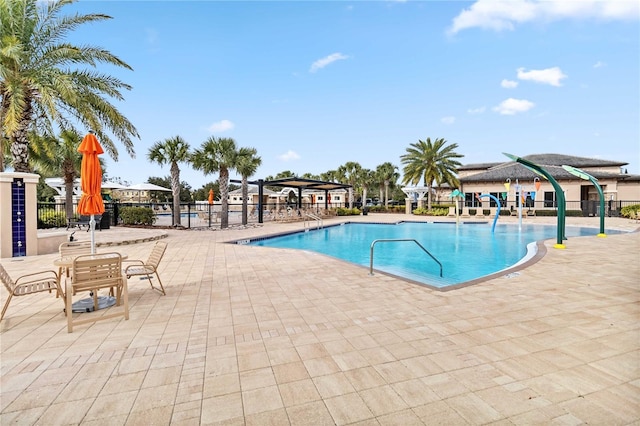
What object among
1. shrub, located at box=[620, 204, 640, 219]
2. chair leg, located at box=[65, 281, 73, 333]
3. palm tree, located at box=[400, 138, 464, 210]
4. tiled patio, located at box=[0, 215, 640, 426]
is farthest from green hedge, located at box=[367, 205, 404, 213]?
chair leg, located at box=[65, 281, 73, 333]

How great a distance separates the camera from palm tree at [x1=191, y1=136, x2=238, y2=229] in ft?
56.4

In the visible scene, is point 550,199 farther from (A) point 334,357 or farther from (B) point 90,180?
(B) point 90,180

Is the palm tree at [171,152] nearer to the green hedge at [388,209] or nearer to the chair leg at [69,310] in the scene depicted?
the chair leg at [69,310]

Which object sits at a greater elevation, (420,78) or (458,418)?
(420,78)

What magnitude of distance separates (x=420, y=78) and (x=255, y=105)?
12.6 metres

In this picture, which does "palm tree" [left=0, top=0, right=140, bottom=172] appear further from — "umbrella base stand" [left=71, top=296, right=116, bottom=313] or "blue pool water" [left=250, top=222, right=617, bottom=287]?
"blue pool water" [left=250, top=222, right=617, bottom=287]

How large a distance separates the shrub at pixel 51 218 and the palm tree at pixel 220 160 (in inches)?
255

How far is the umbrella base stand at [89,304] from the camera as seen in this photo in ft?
13.7

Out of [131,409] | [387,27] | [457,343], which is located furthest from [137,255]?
[387,27]

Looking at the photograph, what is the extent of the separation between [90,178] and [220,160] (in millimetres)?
13499

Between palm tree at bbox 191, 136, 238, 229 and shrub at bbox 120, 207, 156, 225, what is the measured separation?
11.2ft

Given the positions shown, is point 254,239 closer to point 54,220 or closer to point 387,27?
point 54,220

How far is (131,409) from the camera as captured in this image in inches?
88.1

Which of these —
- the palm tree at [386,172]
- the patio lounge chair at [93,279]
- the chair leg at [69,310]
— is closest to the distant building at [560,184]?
the palm tree at [386,172]
